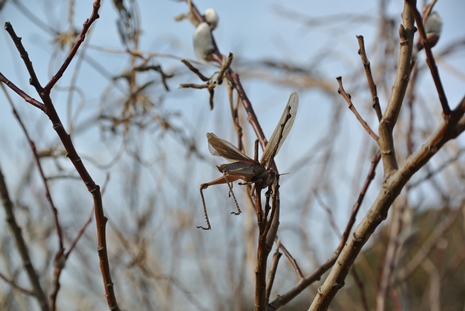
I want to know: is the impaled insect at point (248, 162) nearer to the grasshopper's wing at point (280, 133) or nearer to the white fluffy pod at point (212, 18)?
the grasshopper's wing at point (280, 133)

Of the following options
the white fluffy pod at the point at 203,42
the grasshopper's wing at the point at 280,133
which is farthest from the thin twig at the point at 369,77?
the white fluffy pod at the point at 203,42

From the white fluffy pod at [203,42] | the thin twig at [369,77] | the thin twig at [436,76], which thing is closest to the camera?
the thin twig at [436,76]

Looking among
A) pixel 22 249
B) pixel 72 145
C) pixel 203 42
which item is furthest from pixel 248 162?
pixel 22 249

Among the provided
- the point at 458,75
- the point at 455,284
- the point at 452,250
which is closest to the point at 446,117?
the point at 458,75

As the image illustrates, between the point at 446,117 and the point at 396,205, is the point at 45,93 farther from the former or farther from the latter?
the point at 396,205

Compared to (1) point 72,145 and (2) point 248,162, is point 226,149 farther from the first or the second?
(1) point 72,145

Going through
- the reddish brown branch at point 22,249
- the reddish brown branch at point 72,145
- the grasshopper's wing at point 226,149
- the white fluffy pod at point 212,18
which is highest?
the white fluffy pod at point 212,18

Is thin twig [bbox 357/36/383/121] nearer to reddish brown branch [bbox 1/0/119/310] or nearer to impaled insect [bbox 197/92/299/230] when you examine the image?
impaled insect [bbox 197/92/299/230]
